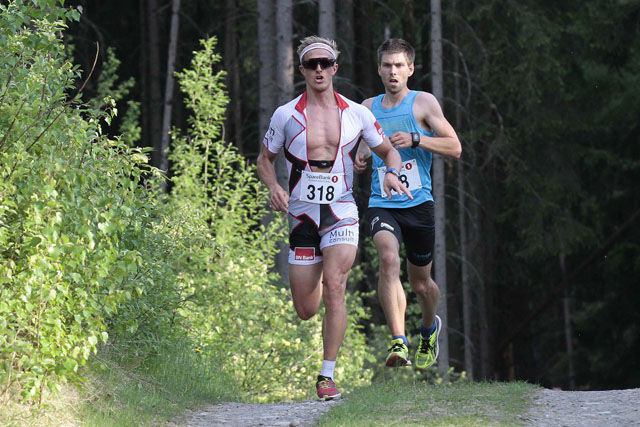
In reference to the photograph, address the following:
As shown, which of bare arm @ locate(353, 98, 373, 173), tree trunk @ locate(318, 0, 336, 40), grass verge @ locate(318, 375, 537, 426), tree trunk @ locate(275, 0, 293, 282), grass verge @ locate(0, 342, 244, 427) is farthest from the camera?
tree trunk @ locate(318, 0, 336, 40)

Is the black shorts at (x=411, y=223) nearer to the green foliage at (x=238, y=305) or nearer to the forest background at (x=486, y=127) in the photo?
the green foliage at (x=238, y=305)

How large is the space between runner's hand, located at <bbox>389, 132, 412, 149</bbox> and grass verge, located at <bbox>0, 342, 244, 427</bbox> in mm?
2546

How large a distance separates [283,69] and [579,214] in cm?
1282

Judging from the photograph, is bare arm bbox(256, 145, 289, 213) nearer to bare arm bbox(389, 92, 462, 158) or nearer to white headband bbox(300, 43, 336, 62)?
white headband bbox(300, 43, 336, 62)

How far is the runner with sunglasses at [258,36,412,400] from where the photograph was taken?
8.23 meters

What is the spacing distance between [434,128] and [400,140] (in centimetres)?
51

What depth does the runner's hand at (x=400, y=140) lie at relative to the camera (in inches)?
350

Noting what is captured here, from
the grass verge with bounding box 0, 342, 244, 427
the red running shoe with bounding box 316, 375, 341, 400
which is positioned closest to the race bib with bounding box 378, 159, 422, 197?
the red running shoe with bounding box 316, 375, 341, 400

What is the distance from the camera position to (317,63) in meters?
8.23

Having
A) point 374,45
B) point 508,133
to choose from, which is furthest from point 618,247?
point 374,45

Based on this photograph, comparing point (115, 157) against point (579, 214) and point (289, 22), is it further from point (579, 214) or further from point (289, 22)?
point (579, 214)

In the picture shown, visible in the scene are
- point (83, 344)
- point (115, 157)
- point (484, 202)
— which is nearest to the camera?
point (83, 344)

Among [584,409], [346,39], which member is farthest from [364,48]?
[584,409]

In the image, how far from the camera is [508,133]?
24328 millimetres
